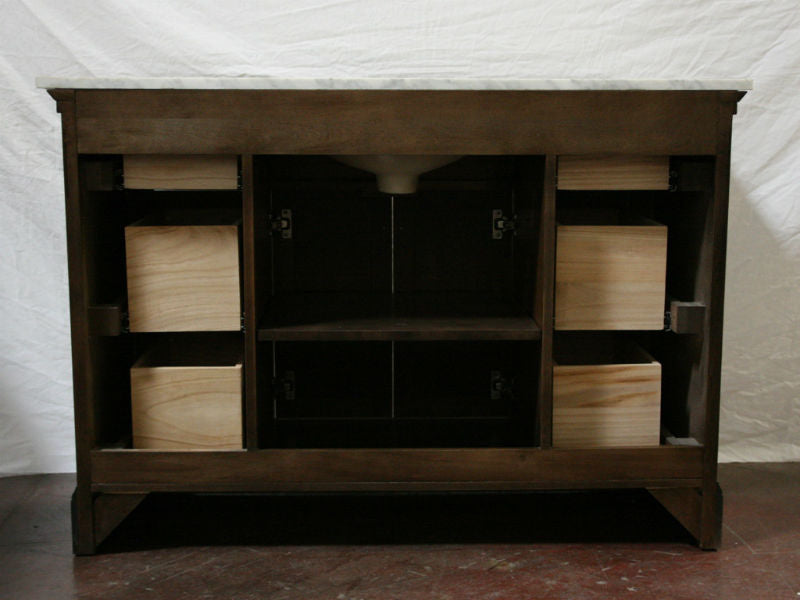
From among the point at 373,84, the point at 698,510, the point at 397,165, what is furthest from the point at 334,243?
the point at 698,510

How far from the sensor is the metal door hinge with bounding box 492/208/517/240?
230 cm

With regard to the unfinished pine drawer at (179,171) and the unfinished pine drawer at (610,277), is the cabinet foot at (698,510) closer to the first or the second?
the unfinished pine drawer at (610,277)

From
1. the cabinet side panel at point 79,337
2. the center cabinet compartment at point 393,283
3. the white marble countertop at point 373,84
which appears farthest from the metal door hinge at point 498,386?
the cabinet side panel at point 79,337

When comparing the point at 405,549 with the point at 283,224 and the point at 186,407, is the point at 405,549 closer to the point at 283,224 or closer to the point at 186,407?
the point at 186,407

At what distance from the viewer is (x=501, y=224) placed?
2311 millimetres

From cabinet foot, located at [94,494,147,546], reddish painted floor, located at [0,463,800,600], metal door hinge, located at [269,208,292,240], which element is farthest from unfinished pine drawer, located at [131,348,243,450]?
metal door hinge, located at [269,208,292,240]

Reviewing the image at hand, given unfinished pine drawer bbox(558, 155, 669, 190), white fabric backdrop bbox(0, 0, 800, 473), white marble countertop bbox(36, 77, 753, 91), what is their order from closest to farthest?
white marble countertop bbox(36, 77, 753, 91)
unfinished pine drawer bbox(558, 155, 669, 190)
white fabric backdrop bbox(0, 0, 800, 473)

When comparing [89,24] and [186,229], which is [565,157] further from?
[89,24]

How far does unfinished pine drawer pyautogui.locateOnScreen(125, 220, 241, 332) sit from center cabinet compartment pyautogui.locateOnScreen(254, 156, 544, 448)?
0.28 meters

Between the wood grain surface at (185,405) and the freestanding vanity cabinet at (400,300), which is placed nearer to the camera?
the freestanding vanity cabinet at (400,300)

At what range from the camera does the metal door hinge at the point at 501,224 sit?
90.4 inches

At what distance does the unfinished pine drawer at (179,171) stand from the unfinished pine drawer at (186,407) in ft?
1.17

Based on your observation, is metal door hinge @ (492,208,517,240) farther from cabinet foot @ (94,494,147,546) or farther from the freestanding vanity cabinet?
cabinet foot @ (94,494,147,546)

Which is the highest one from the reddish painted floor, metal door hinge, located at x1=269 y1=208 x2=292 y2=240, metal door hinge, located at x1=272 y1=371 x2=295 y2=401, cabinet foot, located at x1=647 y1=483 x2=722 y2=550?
metal door hinge, located at x1=269 y1=208 x2=292 y2=240
